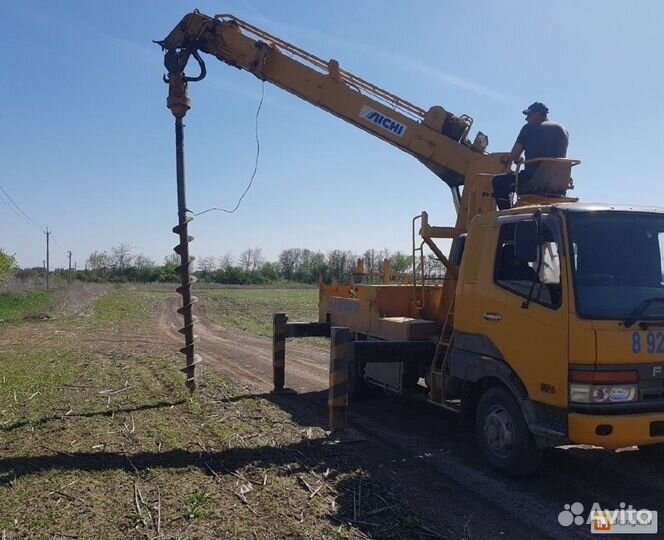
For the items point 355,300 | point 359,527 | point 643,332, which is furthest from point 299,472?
point 355,300

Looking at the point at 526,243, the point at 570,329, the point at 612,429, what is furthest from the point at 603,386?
the point at 526,243

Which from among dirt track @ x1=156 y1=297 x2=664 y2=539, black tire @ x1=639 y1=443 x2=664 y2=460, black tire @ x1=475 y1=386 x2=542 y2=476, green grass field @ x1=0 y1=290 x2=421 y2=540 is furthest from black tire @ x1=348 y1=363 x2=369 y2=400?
black tire @ x1=639 y1=443 x2=664 y2=460

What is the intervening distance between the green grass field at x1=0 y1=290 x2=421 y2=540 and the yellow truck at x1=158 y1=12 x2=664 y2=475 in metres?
1.44

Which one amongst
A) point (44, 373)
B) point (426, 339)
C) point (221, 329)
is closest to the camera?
point (426, 339)

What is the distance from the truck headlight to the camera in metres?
5.03

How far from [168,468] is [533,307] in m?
3.76

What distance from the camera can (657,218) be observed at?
580cm

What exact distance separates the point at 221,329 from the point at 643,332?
18.8 m

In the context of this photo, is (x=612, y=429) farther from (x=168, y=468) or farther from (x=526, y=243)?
(x=168, y=468)

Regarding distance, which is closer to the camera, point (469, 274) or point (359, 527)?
point (359, 527)

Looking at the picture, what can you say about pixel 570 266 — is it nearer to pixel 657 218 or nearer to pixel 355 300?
pixel 657 218

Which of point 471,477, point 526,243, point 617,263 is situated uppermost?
point 526,243

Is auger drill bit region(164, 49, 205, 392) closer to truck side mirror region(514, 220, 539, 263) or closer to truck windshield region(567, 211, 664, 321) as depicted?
truck side mirror region(514, 220, 539, 263)

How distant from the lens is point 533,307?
18.2ft
